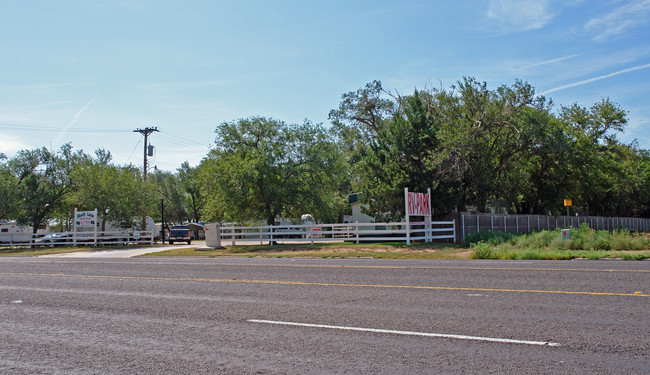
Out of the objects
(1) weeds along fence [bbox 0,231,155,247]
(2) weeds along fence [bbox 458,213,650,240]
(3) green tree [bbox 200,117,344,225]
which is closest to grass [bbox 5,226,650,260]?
(2) weeds along fence [bbox 458,213,650,240]

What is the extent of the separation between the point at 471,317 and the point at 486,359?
2.04 m

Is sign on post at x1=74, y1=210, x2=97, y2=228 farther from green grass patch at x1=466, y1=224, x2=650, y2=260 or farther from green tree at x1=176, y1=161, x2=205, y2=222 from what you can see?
green tree at x1=176, y1=161, x2=205, y2=222

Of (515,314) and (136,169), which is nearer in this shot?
(515,314)

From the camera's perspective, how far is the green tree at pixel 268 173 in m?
32.8

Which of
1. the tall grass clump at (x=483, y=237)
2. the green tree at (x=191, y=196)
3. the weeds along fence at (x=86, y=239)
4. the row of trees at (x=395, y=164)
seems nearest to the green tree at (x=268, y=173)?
the row of trees at (x=395, y=164)

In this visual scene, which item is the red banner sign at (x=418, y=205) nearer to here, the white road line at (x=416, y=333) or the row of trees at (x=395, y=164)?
the row of trees at (x=395, y=164)

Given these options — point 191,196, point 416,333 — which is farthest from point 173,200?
point 416,333

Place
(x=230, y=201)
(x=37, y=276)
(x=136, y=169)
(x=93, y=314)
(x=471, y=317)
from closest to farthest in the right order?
1. (x=471, y=317)
2. (x=93, y=314)
3. (x=37, y=276)
4. (x=230, y=201)
5. (x=136, y=169)

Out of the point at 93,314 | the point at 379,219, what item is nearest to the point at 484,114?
the point at 379,219

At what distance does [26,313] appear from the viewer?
8.64 metres

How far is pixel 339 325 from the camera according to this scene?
6949 millimetres

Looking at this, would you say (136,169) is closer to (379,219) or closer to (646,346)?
(379,219)

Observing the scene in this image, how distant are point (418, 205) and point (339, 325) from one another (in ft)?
69.4

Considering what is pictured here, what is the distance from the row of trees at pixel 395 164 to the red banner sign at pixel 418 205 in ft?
7.07
